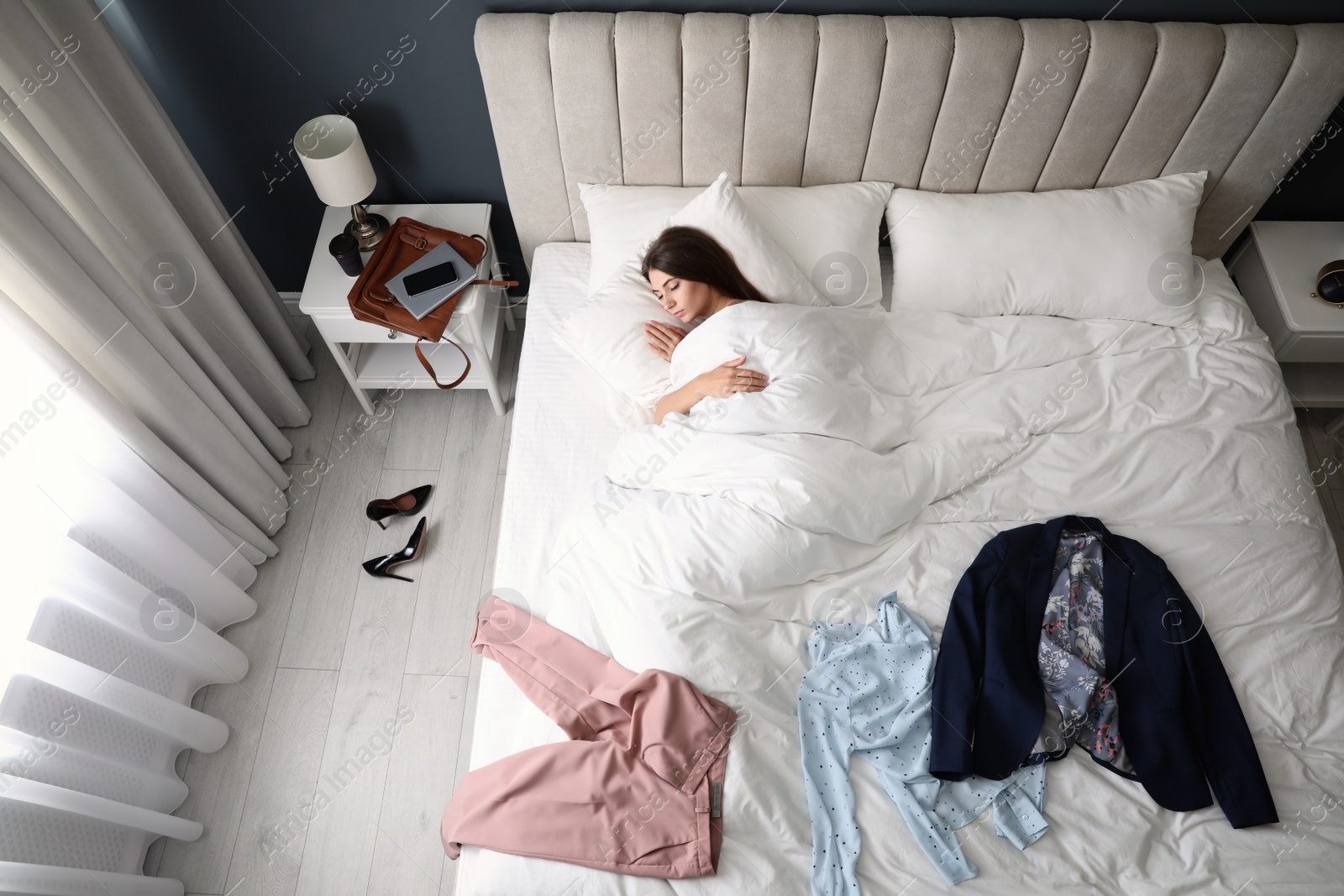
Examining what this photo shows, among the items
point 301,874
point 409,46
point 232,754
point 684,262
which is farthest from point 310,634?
point 409,46

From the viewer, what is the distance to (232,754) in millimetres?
1988

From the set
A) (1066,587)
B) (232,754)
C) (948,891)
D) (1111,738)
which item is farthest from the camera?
(232,754)

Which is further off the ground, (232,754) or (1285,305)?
(1285,305)

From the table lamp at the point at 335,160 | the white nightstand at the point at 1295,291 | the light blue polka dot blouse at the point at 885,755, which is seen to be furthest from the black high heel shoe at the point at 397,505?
the white nightstand at the point at 1295,291

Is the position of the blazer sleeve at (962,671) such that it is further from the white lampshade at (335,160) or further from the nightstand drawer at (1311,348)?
the white lampshade at (335,160)

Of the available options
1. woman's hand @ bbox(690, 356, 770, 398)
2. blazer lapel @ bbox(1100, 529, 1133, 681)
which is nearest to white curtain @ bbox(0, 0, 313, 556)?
woman's hand @ bbox(690, 356, 770, 398)

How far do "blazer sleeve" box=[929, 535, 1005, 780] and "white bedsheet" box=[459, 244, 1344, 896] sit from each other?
0.05m

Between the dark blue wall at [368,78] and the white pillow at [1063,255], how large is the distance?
1.46 ft

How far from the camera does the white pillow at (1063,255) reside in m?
1.99

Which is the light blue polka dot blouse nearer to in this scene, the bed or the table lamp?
the bed

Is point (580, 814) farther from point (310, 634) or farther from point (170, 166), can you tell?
point (170, 166)

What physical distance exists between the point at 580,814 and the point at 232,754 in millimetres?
1143

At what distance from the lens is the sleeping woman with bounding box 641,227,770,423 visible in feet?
6.20

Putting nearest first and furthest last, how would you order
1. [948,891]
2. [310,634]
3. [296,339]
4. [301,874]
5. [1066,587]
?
[948,891] → [1066,587] → [301,874] → [310,634] → [296,339]
